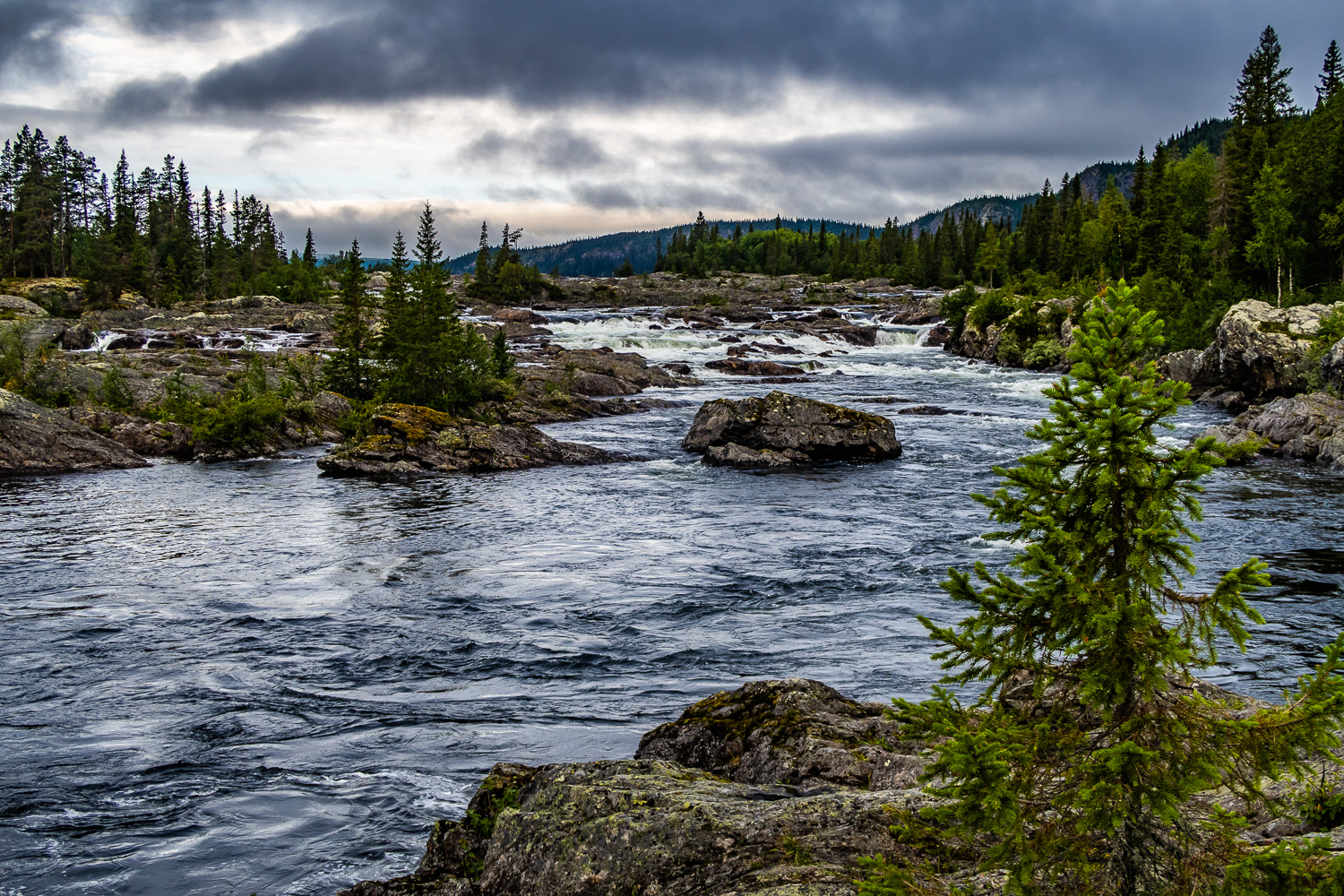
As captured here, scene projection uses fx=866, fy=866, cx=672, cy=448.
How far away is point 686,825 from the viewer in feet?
16.1

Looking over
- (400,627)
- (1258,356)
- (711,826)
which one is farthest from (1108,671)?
(1258,356)

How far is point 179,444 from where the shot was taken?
28.7 m

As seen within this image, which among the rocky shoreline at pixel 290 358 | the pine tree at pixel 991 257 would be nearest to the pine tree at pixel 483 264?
the rocky shoreline at pixel 290 358

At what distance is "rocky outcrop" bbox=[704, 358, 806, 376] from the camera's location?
5484 cm

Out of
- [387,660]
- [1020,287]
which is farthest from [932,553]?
[1020,287]

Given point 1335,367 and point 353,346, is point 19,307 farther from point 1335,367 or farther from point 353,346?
point 1335,367

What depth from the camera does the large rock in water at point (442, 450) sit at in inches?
1026

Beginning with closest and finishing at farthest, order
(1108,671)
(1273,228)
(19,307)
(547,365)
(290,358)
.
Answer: (1108,671) → (290,358) → (547,365) → (1273,228) → (19,307)

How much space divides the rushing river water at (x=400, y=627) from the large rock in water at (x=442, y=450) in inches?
53.6

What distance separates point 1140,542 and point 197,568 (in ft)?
53.4

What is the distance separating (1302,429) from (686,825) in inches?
1161

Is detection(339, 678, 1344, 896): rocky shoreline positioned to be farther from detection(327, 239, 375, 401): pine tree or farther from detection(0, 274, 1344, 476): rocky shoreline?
detection(327, 239, 375, 401): pine tree

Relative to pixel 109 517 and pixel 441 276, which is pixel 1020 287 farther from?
pixel 109 517

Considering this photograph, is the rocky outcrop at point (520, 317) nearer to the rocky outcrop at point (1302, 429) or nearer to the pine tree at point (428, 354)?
the pine tree at point (428, 354)
